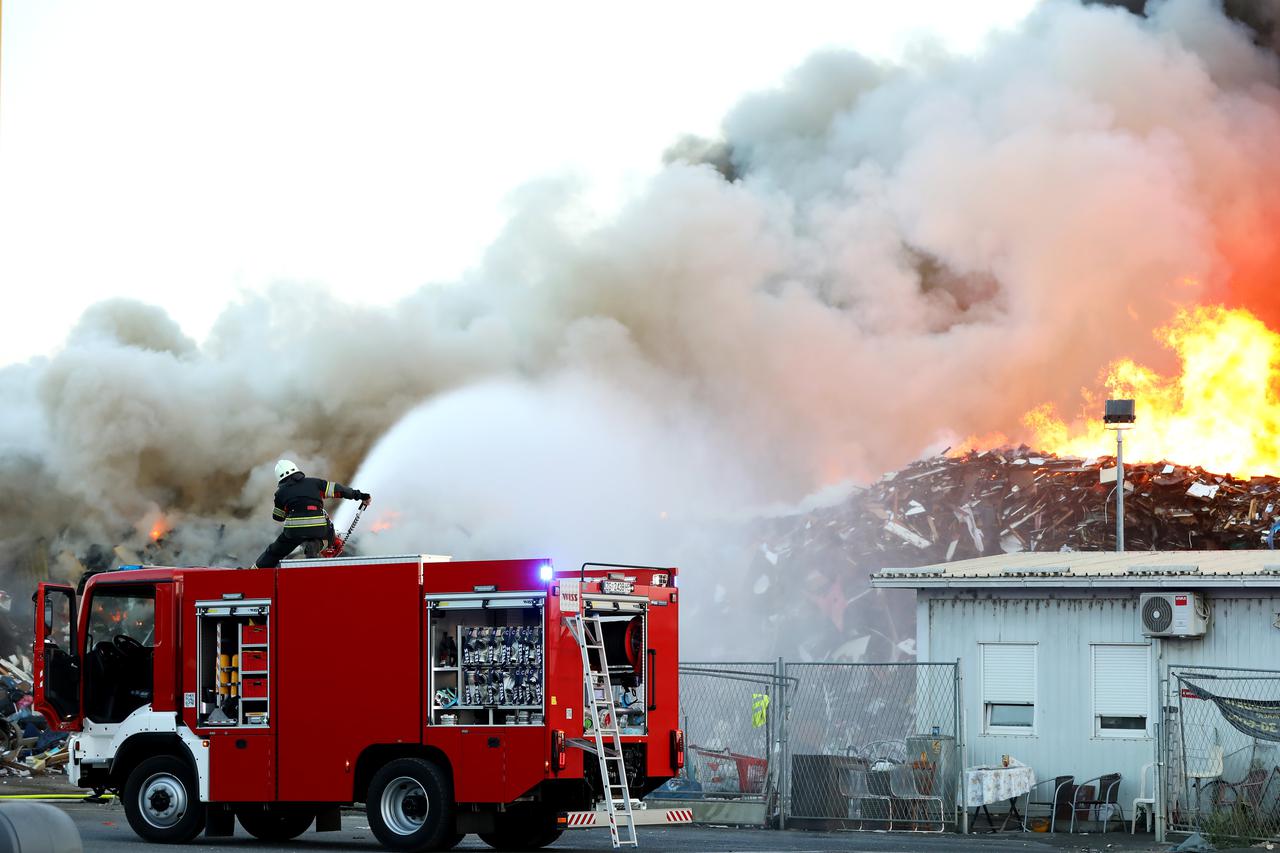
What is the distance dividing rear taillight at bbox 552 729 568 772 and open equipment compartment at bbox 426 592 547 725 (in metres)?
0.18

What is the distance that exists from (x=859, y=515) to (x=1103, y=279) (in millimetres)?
8406

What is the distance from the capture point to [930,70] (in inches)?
1602

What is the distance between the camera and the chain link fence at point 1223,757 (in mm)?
15516

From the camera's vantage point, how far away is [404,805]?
14398mm

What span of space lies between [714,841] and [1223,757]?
5.53 m

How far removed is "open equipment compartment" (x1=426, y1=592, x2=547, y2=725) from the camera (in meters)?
14.0

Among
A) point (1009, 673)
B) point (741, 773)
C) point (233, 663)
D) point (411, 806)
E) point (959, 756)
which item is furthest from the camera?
point (1009, 673)

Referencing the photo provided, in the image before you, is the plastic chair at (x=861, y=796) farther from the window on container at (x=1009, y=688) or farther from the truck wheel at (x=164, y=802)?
the truck wheel at (x=164, y=802)

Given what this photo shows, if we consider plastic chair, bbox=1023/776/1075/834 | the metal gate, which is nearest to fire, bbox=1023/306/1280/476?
the metal gate

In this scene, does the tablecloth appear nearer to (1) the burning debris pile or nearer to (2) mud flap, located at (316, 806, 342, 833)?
(2) mud flap, located at (316, 806, 342, 833)

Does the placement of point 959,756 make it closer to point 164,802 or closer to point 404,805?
point 404,805

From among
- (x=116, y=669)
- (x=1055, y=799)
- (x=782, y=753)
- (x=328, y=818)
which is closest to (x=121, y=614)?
(x=116, y=669)

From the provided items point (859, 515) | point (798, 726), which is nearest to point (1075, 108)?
point (859, 515)

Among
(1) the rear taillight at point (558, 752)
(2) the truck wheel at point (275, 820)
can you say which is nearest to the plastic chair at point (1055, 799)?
(1) the rear taillight at point (558, 752)
